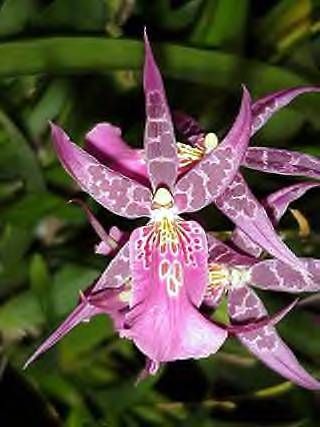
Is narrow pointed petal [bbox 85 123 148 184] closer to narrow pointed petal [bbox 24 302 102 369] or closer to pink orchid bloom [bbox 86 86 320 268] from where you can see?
pink orchid bloom [bbox 86 86 320 268]

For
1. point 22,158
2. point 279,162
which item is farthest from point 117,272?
point 22,158

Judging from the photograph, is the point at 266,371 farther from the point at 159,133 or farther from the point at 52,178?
the point at 159,133

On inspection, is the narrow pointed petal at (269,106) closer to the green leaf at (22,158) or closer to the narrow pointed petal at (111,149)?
the narrow pointed petal at (111,149)

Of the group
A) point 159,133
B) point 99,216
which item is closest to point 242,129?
point 159,133

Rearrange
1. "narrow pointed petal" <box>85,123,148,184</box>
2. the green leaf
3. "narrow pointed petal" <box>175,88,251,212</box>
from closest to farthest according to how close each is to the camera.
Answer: "narrow pointed petal" <box>175,88,251,212</box>
"narrow pointed petal" <box>85,123,148,184</box>
the green leaf

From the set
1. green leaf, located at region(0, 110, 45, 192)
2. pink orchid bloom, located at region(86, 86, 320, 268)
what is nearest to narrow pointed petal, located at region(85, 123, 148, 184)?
pink orchid bloom, located at region(86, 86, 320, 268)

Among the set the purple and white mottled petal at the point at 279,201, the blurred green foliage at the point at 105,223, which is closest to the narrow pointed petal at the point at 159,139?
the purple and white mottled petal at the point at 279,201
